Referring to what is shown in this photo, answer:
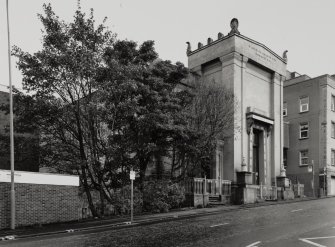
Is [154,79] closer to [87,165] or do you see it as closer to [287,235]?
[87,165]

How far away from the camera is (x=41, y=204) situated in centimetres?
2022

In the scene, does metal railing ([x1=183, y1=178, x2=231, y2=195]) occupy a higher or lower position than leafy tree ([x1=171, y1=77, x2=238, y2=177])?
lower

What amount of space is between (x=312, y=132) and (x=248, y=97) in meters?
11.9

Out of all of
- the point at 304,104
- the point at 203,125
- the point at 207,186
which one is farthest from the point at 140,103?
the point at 304,104

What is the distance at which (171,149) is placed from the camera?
26797 millimetres

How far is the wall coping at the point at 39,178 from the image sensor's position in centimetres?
1898

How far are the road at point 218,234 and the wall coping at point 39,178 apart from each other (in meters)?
4.49

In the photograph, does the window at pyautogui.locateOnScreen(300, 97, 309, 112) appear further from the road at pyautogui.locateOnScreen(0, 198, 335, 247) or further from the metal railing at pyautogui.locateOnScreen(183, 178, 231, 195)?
the road at pyautogui.locateOnScreen(0, 198, 335, 247)

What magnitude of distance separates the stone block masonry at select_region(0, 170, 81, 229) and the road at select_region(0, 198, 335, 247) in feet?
13.4

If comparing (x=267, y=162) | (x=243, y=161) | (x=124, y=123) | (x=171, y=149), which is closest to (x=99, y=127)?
(x=124, y=123)

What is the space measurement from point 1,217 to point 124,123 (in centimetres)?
753

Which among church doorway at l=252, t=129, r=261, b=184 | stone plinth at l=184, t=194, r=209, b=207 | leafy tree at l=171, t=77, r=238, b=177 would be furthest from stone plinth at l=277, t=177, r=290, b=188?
stone plinth at l=184, t=194, r=209, b=207

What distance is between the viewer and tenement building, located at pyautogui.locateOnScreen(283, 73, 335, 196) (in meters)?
41.4

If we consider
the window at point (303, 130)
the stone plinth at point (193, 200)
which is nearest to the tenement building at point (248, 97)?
the stone plinth at point (193, 200)
